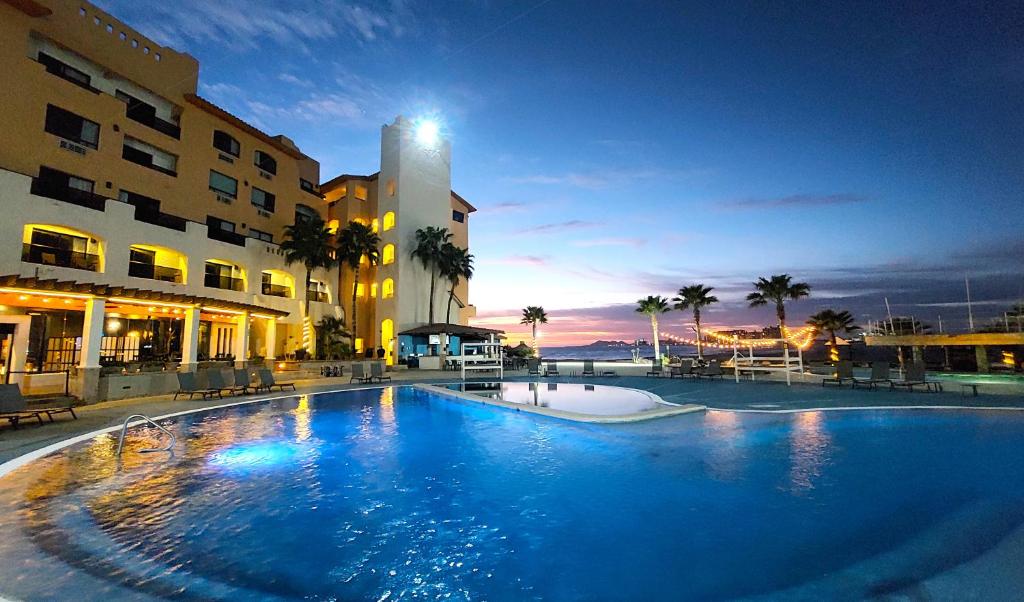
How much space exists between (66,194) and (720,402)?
2810 centimetres

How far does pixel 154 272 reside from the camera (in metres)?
22.4

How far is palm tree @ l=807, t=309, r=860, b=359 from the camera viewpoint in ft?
125

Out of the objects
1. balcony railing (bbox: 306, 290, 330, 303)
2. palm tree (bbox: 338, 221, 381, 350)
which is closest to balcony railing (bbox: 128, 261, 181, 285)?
balcony railing (bbox: 306, 290, 330, 303)

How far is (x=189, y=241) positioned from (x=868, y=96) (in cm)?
3480

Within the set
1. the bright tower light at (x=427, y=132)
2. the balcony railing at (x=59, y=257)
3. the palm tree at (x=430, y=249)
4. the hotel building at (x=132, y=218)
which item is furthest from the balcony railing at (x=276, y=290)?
the bright tower light at (x=427, y=132)

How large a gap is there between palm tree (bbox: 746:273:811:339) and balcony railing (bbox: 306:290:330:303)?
35235 millimetres

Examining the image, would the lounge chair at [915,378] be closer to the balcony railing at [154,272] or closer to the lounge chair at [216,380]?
the lounge chair at [216,380]

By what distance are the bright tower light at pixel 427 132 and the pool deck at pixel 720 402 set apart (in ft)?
92.2

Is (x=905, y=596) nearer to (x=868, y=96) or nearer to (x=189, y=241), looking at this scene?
(x=868, y=96)

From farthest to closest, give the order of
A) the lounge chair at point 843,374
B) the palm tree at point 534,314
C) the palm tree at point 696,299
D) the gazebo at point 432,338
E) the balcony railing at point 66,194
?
the palm tree at point 534,314, the palm tree at point 696,299, the gazebo at point 432,338, the balcony railing at point 66,194, the lounge chair at point 843,374

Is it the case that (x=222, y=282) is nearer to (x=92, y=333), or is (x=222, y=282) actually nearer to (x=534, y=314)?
(x=92, y=333)

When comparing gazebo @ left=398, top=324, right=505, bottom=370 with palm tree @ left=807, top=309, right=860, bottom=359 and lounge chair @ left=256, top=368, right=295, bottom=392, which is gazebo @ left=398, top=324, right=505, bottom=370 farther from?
palm tree @ left=807, top=309, right=860, bottom=359

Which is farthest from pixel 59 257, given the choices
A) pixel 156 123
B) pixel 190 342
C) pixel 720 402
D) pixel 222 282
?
pixel 720 402

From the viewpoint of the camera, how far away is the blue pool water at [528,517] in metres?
3.59
